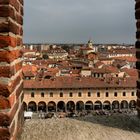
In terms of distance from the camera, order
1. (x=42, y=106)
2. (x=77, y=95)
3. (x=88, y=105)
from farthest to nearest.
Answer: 1. (x=88, y=105)
2. (x=42, y=106)
3. (x=77, y=95)

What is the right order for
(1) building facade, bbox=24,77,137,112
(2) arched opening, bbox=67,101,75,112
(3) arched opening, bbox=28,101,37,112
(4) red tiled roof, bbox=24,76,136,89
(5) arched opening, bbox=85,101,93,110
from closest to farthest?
1. (4) red tiled roof, bbox=24,76,136,89
2. (1) building facade, bbox=24,77,137,112
3. (3) arched opening, bbox=28,101,37,112
4. (2) arched opening, bbox=67,101,75,112
5. (5) arched opening, bbox=85,101,93,110

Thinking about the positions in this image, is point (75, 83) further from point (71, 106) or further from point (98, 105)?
point (98, 105)

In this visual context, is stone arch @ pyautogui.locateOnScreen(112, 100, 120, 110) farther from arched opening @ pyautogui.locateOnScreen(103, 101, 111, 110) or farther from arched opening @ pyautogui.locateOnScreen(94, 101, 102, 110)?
arched opening @ pyautogui.locateOnScreen(94, 101, 102, 110)

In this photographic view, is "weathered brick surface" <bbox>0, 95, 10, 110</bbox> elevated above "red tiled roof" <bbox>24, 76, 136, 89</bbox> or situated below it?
above

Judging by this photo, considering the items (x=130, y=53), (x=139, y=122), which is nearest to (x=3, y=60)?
(x=139, y=122)

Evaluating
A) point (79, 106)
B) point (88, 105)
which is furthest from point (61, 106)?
point (88, 105)

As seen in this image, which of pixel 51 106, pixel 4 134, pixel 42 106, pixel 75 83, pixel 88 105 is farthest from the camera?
pixel 88 105

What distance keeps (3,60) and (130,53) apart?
4137 inches

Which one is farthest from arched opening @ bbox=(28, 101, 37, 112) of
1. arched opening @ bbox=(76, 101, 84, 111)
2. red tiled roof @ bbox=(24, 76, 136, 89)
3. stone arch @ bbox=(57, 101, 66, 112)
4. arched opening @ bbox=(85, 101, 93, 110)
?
arched opening @ bbox=(85, 101, 93, 110)

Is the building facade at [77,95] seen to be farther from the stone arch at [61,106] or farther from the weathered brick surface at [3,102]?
the weathered brick surface at [3,102]

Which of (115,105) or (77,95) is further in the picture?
(115,105)

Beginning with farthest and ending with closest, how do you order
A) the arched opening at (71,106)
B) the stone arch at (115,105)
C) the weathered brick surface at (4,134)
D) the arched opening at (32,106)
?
the stone arch at (115,105) → the arched opening at (71,106) → the arched opening at (32,106) → the weathered brick surface at (4,134)

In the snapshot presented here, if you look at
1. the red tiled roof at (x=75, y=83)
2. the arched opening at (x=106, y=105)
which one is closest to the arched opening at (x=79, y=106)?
the arched opening at (x=106, y=105)

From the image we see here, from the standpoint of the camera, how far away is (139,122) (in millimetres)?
3820
